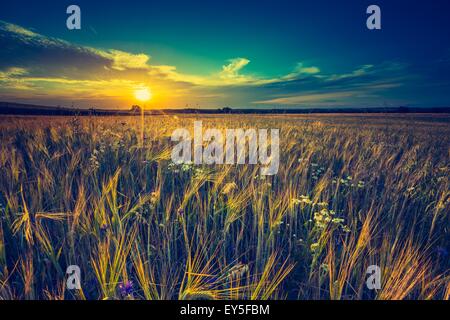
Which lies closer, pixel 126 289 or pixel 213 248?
pixel 126 289

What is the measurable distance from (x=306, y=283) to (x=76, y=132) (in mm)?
4811

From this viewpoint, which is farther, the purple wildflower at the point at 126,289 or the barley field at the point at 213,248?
the barley field at the point at 213,248

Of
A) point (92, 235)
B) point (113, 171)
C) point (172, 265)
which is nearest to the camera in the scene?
point (172, 265)

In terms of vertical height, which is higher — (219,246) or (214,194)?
(214,194)

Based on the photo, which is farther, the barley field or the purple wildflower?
the barley field

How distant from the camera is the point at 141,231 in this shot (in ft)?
5.74

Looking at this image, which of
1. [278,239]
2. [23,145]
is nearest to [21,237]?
[278,239]

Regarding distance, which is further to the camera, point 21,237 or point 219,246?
point 219,246
